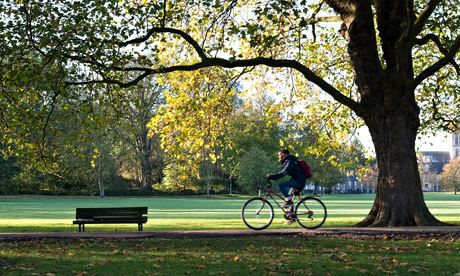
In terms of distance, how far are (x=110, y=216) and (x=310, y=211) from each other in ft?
18.2

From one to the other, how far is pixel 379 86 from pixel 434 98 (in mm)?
9001

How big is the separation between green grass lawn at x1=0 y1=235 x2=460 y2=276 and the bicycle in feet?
4.31

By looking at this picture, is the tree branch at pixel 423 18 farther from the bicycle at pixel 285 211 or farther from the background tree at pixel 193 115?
the background tree at pixel 193 115

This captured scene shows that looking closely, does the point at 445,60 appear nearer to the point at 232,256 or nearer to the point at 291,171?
the point at 291,171

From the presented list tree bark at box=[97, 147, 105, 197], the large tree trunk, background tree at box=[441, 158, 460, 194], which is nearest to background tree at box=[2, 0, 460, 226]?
the large tree trunk

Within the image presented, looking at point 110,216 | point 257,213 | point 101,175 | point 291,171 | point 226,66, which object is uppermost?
point 226,66

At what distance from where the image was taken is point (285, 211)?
1717 cm

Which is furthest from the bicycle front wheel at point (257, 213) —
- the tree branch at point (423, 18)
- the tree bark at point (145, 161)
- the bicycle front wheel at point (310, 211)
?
the tree bark at point (145, 161)

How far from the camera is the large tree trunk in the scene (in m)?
18.4

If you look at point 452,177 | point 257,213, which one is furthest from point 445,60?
point 452,177

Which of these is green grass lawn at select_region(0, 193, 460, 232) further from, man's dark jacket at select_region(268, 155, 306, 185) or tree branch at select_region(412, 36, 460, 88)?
tree branch at select_region(412, 36, 460, 88)

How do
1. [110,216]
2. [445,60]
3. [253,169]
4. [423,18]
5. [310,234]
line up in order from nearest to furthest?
[310,234] → [110,216] → [423,18] → [445,60] → [253,169]

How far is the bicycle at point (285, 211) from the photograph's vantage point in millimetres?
16891

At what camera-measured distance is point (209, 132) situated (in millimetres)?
22938
